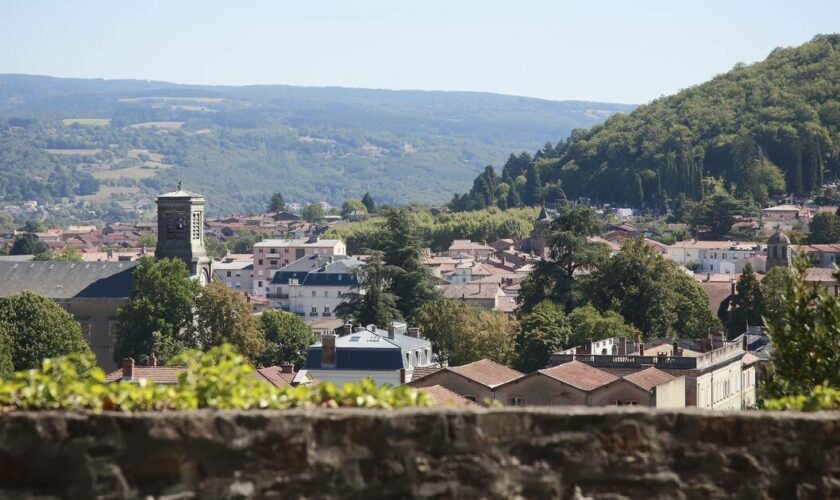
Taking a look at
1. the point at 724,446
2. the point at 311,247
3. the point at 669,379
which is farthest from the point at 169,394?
the point at 311,247

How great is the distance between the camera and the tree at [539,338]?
65.8m

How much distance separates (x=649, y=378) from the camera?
4884 cm

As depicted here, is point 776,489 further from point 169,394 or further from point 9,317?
point 9,317

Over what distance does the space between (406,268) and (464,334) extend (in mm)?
9643

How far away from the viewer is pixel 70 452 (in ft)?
26.8

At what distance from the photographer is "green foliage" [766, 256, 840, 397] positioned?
1638 centimetres

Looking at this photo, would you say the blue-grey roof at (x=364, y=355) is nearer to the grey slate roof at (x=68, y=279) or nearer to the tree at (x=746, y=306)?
the tree at (x=746, y=306)

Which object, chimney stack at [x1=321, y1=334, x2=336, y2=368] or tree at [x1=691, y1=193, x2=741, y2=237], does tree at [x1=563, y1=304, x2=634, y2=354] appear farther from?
tree at [x1=691, y1=193, x2=741, y2=237]

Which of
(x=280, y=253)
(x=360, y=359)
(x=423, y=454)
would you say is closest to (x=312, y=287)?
(x=280, y=253)

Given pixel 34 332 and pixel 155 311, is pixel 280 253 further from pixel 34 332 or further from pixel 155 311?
pixel 34 332

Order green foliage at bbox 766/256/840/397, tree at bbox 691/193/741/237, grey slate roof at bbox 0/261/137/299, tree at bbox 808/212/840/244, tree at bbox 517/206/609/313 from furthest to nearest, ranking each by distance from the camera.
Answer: tree at bbox 691/193/741/237 → tree at bbox 808/212/840/244 → grey slate roof at bbox 0/261/137/299 → tree at bbox 517/206/609/313 → green foliage at bbox 766/256/840/397

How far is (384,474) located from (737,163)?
180 meters

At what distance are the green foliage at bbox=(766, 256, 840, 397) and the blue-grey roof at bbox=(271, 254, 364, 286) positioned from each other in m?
109

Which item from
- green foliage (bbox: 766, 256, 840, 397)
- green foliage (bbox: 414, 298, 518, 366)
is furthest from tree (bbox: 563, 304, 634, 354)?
green foliage (bbox: 766, 256, 840, 397)
